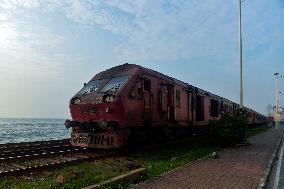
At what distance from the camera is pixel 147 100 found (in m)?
14.6

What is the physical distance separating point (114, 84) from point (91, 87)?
1528mm

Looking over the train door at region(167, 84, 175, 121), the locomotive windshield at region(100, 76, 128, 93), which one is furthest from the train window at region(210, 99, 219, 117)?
the locomotive windshield at region(100, 76, 128, 93)

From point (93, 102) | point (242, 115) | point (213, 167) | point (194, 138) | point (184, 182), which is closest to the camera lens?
point (184, 182)

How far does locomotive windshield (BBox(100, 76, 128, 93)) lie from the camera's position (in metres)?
13.7

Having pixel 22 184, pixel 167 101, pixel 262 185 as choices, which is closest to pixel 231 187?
pixel 262 185

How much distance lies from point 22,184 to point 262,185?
5.24 m

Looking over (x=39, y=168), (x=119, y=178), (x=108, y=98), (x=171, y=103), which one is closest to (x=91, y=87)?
(x=108, y=98)

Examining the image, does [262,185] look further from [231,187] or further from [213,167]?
[213,167]

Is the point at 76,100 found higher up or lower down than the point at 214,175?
higher up

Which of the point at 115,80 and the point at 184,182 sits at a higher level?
the point at 115,80

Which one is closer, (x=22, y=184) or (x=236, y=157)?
(x=22, y=184)

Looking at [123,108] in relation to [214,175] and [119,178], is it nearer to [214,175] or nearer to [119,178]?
[214,175]

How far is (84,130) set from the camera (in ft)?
45.9

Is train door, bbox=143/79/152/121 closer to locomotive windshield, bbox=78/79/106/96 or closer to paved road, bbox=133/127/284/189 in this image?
locomotive windshield, bbox=78/79/106/96
